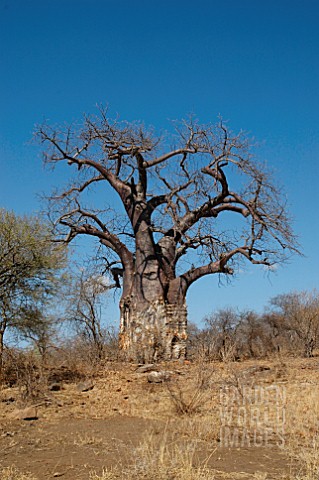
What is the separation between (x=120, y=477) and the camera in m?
4.20

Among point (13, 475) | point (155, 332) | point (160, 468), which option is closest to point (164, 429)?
point (160, 468)

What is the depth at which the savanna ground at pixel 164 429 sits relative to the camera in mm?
4465

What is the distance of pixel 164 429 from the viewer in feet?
19.5

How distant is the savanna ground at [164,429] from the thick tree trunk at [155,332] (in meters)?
1.68

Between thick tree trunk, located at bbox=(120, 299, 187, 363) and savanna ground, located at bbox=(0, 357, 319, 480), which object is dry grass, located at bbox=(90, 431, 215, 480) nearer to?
savanna ground, located at bbox=(0, 357, 319, 480)

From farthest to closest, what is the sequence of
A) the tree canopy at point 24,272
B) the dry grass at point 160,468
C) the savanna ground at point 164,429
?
the tree canopy at point 24,272, the savanna ground at point 164,429, the dry grass at point 160,468

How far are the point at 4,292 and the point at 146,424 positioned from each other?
4.26 meters

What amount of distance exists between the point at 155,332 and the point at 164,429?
5.88 m

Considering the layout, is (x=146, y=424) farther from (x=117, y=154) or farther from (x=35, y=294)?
(x=117, y=154)

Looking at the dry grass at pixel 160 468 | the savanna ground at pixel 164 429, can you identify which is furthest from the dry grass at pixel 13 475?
the dry grass at pixel 160 468

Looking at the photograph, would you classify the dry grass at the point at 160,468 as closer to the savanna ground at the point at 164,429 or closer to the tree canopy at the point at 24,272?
the savanna ground at the point at 164,429

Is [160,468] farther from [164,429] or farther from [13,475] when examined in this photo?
[164,429]

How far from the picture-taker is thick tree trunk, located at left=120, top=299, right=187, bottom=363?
38.3 ft

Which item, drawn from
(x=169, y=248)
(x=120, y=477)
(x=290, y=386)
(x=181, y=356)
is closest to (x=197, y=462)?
(x=120, y=477)
